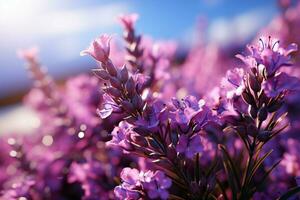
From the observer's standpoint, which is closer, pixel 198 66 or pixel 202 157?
pixel 202 157

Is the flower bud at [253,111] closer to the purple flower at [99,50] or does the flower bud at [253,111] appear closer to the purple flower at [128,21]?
the purple flower at [99,50]

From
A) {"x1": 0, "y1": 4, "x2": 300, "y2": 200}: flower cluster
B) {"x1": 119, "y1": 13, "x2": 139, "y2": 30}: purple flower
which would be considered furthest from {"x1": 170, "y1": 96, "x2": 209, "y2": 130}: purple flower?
{"x1": 119, "y1": 13, "x2": 139, "y2": 30}: purple flower

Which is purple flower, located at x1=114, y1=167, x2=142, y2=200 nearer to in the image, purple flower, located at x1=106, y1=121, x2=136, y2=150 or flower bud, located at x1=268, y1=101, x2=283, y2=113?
purple flower, located at x1=106, y1=121, x2=136, y2=150

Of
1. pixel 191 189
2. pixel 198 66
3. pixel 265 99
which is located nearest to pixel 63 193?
pixel 191 189

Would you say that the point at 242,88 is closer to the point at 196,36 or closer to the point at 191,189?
the point at 191,189

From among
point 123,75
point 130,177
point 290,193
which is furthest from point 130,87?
point 290,193
